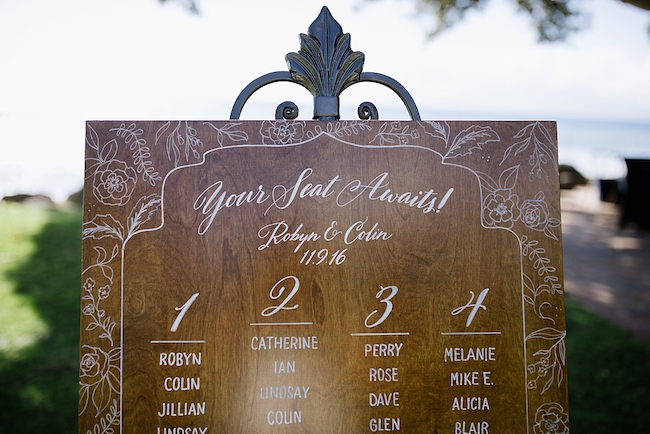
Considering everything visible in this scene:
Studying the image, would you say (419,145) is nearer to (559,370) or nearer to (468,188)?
(468,188)

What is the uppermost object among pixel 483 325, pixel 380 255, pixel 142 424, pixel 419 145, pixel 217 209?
pixel 419 145

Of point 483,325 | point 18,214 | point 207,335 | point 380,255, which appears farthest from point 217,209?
point 18,214

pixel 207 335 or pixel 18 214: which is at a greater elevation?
pixel 18 214

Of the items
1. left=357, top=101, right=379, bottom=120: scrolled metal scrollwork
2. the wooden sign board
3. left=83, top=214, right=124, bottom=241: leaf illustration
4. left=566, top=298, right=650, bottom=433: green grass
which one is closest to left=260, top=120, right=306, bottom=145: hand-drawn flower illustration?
the wooden sign board

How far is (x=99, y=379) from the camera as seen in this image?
1.03 m

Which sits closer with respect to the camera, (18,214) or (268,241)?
(268,241)

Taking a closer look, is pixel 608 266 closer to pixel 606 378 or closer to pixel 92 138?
pixel 606 378

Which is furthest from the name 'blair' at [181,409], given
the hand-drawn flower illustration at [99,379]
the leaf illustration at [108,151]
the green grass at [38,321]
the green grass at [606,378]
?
the green grass at [606,378]

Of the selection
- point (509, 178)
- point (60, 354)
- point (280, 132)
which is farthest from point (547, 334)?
point (60, 354)

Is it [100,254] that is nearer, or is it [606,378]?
[100,254]

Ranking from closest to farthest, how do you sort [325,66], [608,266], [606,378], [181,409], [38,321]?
[181,409] < [325,66] < [606,378] < [38,321] < [608,266]

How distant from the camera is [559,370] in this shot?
1078 millimetres

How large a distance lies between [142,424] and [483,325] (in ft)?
2.66

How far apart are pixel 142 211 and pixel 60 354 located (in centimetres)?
235
